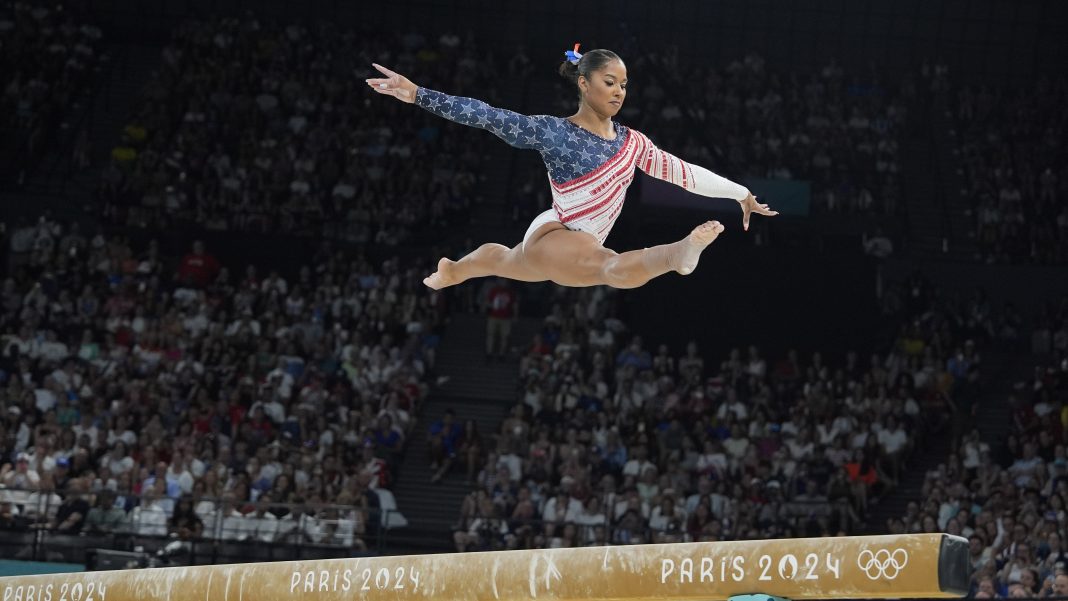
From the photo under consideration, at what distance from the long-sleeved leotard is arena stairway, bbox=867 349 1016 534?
34.3ft

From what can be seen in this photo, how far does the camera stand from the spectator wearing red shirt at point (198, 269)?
1986cm

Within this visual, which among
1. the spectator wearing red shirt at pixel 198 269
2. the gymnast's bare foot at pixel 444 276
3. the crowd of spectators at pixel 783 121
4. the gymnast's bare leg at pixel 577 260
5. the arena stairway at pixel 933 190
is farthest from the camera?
the arena stairway at pixel 933 190

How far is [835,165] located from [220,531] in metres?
12.6

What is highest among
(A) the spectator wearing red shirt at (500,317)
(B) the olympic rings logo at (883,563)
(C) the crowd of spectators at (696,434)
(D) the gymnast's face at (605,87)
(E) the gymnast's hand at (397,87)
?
(A) the spectator wearing red shirt at (500,317)

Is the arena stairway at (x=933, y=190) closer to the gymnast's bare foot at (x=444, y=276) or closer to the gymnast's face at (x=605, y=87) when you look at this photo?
the gymnast's bare foot at (x=444, y=276)

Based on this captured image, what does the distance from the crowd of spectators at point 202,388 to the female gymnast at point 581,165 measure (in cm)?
778

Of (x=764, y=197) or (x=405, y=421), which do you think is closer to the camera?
(x=405, y=421)

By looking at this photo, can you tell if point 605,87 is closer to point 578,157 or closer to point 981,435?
point 578,157

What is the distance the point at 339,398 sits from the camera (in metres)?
17.5

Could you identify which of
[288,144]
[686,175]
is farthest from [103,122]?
[686,175]

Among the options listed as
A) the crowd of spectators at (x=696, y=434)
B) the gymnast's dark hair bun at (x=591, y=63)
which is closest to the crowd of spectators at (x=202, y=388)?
the crowd of spectators at (x=696, y=434)

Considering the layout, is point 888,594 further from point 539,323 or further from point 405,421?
point 539,323

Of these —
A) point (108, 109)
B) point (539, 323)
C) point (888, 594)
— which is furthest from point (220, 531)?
point (108, 109)

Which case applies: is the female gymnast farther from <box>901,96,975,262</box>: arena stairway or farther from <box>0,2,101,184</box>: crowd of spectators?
<box>0,2,101,184</box>: crowd of spectators
